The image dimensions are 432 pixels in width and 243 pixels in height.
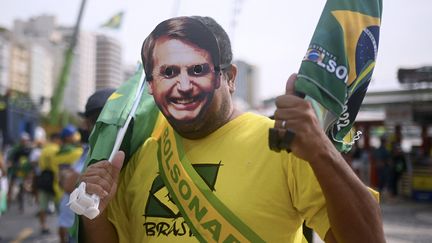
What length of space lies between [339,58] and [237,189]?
0.54 meters

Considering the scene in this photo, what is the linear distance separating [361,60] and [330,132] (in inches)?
8.3

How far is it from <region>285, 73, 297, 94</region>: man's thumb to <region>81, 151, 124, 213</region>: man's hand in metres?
0.68

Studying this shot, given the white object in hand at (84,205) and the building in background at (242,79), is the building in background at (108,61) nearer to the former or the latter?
the building in background at (242,79)

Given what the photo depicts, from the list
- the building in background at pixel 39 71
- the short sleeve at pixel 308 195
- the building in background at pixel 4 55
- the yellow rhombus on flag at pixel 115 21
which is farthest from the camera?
the building in background at pixel 39 71

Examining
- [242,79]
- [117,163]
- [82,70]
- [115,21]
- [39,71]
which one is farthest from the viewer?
[82,70]

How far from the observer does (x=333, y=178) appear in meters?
1.25

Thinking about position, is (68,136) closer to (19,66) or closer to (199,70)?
(199,70)

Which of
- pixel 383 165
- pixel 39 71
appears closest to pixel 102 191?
pixel 383 165

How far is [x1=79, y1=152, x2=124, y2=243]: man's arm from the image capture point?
156 cm

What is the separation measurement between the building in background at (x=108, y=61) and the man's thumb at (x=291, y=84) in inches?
Result: 3136

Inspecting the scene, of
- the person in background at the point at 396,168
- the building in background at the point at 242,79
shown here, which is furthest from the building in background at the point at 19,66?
the building in background at the point at 242,79

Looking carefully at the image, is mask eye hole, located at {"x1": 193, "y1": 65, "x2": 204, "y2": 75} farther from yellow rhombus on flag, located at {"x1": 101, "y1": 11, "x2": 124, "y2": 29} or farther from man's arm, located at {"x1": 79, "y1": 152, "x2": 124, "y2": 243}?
yellow rhombus on flag, located at {"x1": 101, "y1": 11, "x2": 124, "y2": 29}

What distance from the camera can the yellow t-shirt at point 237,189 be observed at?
4.82ft

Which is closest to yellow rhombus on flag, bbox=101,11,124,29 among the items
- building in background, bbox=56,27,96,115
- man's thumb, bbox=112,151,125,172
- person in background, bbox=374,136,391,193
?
person in background, bbox=374,136,391,193
